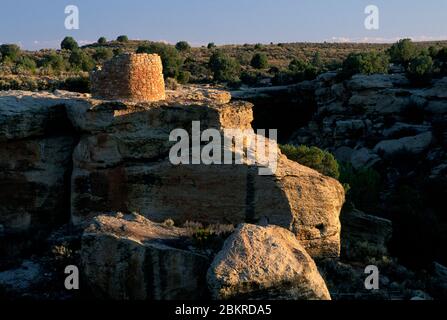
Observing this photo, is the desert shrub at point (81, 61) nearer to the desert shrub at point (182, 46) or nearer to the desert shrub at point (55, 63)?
the desert shrub at point (55, 63)

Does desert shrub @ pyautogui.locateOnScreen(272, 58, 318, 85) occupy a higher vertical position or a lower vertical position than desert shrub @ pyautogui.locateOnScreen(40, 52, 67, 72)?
lower

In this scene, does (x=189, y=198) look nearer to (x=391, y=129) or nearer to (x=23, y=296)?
(x=23, y=296)

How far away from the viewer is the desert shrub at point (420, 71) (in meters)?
30.1

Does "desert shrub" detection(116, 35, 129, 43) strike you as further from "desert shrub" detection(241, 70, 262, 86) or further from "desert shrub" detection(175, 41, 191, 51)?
"desert shrub" detection(241, 70, 262, 86)

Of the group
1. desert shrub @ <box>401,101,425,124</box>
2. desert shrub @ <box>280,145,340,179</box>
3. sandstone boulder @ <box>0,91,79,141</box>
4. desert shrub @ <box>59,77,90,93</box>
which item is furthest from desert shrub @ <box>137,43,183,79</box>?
sandstone boulder @ <box>0,91,79,141</box>

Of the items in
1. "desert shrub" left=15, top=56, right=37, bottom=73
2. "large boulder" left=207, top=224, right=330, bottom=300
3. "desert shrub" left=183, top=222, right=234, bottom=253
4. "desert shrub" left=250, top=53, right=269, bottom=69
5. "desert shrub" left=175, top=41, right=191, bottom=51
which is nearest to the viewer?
"large boulder" left=207, top=224, right=330, bottom=300

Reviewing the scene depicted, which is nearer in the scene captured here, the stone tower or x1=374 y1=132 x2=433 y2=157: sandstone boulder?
Answer: the stone tower

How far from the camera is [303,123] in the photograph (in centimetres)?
3453

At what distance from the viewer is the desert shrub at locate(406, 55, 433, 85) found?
3011 cm

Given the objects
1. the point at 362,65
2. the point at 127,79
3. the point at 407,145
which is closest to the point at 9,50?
the point at 362,65

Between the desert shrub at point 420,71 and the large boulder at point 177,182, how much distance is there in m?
21.3

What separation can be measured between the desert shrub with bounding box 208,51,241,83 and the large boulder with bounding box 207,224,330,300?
3481 cm

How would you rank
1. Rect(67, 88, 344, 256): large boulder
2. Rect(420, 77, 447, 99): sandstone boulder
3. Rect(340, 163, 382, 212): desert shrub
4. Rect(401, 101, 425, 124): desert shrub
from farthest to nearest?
Rect(420, 77, 447, 99): sandstone boulder, Rect(401, 101, 425, 124): desert shrub, Rect(340, 163, 382, 212): desert shrub, Rect(67, 88, 344, 256): large boulder
